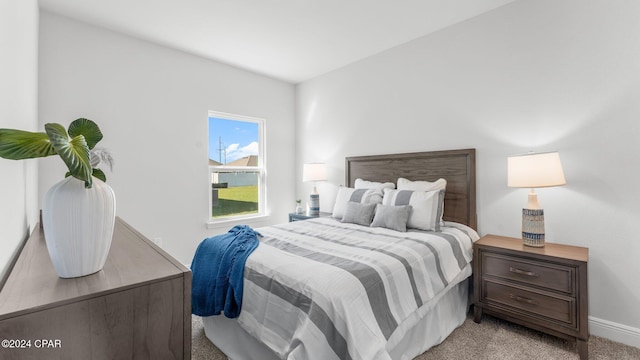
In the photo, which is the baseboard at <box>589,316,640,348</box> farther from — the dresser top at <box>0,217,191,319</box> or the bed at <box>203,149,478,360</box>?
the dresser top at <box>0,217,191,319</box>

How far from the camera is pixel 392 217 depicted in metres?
2.57

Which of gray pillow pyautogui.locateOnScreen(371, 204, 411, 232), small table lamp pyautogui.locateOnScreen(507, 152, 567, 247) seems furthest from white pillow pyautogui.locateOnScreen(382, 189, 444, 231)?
small table lamp pyautogui.locateOnScreen(507, 152, 567, 247)

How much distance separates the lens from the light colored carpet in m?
1.87

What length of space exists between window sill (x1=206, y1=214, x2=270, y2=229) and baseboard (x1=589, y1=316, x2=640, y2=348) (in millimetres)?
3609

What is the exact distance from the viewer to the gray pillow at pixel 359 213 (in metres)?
2.80

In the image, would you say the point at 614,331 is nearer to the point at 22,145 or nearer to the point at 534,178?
the point at 534,178

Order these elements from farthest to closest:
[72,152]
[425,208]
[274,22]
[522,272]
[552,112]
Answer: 1. [274,22]
2. [425,208]
3. [552,112]
4. [522,272]
5. [72,152]

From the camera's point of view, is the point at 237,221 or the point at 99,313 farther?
the point at 237,221

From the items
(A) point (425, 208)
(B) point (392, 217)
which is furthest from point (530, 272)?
(B) point (392, 217)

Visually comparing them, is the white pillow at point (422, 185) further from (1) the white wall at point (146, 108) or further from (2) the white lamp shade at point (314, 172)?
(1) the white wall at point (146, 108)

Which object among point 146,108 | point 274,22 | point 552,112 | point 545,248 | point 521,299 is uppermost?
point 274,22

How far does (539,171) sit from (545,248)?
0.60 m

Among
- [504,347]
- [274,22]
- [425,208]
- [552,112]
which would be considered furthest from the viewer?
[274,22]

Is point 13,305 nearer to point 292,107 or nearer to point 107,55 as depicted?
point 107,55
